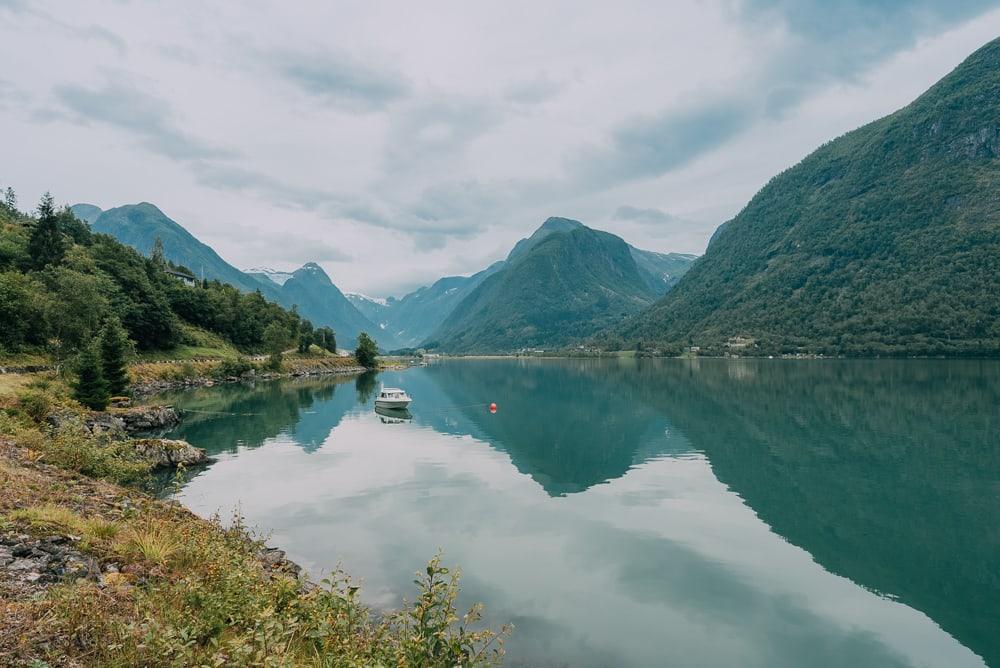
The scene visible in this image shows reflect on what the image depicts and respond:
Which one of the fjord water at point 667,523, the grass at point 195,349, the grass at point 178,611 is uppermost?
the grass at point 195,349

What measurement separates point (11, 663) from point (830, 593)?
819 inches

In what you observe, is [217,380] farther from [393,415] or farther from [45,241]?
[393,415]

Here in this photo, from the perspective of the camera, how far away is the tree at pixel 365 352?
17200cm

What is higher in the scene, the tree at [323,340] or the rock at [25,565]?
the tree at [323,340]

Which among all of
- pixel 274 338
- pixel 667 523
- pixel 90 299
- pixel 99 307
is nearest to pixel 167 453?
pixel 667 523

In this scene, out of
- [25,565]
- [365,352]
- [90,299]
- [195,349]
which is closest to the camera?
[25,565]

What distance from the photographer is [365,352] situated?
173 meters

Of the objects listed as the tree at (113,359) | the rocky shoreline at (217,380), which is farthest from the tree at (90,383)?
the rocky shoreline at (217,380)

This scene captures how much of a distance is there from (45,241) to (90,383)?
229ft

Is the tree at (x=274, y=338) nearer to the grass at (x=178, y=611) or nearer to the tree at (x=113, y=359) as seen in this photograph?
the tree at (x=113, y=359)

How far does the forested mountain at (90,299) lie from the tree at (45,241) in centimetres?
14

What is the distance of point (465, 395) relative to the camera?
3679 inches

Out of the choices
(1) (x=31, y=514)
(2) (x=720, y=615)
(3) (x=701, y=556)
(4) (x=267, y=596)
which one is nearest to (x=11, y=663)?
(4) (x=267, y=596)

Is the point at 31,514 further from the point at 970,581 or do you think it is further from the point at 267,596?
the point at 970,581
